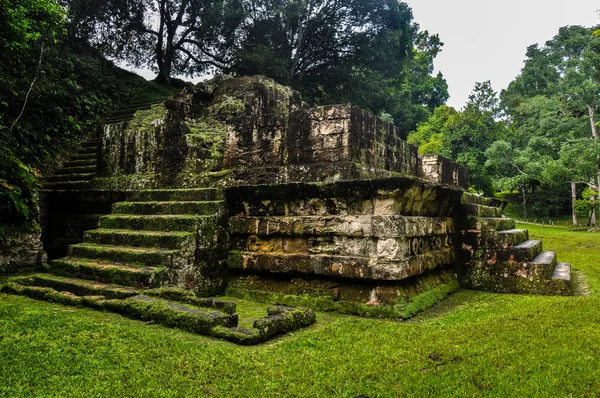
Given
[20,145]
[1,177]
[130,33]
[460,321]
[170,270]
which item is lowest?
[460,321]

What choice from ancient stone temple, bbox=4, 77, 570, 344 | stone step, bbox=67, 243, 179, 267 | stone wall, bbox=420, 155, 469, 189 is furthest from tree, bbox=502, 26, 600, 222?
stone step, bbox=67, 243, 179, 267

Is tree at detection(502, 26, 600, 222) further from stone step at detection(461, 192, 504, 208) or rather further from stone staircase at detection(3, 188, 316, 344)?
stone staircase at detection(3, 188, 316, 344)

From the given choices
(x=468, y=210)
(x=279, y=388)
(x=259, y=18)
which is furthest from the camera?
(x=259, y=18)

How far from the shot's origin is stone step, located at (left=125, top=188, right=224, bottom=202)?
6059 millimetres

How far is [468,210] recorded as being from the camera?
6.84 metres

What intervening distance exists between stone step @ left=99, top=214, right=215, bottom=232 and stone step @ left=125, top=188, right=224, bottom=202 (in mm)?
469

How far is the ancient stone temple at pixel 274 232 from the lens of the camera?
4.68 m

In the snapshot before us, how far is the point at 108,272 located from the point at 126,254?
315mm

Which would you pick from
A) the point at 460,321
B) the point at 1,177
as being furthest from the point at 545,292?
the point at 1,177

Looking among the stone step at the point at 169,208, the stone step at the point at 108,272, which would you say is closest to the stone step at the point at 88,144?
the stone step at the point at 169,208

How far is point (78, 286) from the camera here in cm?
485

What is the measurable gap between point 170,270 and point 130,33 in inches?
807

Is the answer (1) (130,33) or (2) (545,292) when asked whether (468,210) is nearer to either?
(2) (545,292)

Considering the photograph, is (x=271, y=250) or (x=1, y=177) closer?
(x=271, y=250)
